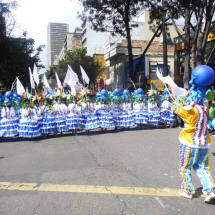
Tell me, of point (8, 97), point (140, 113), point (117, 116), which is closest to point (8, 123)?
point (8, 97)

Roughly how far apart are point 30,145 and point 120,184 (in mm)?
4908

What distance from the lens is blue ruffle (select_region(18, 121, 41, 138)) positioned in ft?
30.1

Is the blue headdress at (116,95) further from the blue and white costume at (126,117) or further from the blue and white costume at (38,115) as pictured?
the blue and white costume at (38,115)

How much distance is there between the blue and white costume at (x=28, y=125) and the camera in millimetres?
9188

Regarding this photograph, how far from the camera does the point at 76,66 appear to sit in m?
37.1

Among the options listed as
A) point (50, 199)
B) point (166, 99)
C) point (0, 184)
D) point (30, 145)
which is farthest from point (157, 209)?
point (166, 99)

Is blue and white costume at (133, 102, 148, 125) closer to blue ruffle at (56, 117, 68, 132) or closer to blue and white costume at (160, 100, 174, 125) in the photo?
blue and white costume at (160, 100, 174, 125)

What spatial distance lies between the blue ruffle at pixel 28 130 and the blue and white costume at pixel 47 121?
0.37m

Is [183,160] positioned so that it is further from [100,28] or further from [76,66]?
[76,66]

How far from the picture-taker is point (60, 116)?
10.0m

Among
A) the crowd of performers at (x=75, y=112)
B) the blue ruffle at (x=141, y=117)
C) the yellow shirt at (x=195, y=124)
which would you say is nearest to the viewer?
the yellow shirt at (x=195, y=124)

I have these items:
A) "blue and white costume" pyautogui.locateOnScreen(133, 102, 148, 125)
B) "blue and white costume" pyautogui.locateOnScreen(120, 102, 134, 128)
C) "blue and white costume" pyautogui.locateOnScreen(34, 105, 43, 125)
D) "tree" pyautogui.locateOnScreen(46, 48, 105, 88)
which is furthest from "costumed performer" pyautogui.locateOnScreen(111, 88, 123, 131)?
"tree" pyautogui.locateOnScreen(46, 48, 105, 88)

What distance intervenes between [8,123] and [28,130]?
96 centimetres

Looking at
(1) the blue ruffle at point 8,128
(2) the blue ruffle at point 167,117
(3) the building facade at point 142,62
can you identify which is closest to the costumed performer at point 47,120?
(1) the blue ruffle at point 8,128
